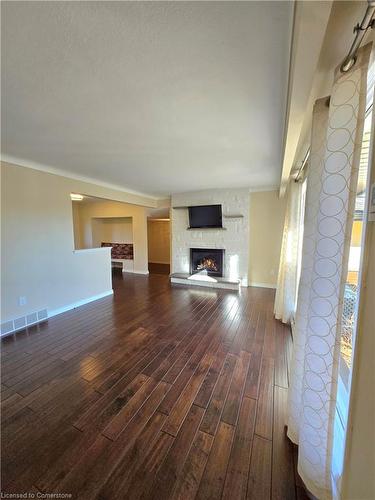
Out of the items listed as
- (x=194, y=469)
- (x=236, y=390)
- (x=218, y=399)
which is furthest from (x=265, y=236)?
(x=194, y=469)

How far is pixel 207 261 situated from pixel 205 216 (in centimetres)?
120

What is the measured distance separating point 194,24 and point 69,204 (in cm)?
333

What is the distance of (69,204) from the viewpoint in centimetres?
352

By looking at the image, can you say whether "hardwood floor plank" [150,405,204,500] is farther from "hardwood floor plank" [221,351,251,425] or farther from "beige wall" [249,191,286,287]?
"beige wall" [249,191,286,287]

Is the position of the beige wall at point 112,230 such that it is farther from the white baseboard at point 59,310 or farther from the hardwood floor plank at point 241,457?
the hardwood floor plank at point 241,457

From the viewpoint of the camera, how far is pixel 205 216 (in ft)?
17.0

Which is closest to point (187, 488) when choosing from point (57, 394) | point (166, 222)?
point (57, 394)

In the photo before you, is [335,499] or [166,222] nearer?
[335,499]

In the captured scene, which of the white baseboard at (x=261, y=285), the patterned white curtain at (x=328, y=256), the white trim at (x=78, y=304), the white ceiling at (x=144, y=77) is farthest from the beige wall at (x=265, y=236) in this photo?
the patterned white curtain at (x=328, y=256)

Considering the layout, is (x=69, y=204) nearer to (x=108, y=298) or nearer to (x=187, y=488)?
(x=108, y=298)

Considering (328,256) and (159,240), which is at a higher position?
(328,256)

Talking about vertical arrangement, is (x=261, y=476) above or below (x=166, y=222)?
below

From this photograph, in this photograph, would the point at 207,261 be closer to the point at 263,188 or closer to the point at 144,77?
the point at 263,188

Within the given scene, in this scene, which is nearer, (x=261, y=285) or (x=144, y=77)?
(x=144, y=77)
